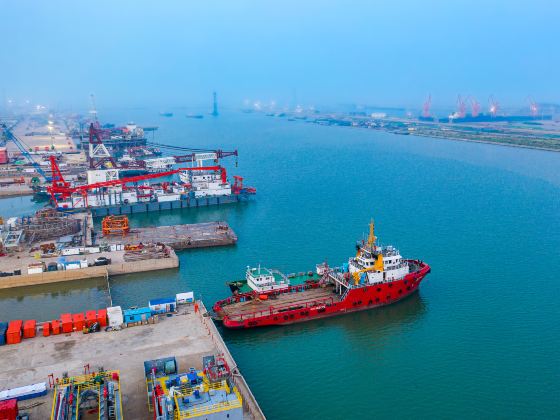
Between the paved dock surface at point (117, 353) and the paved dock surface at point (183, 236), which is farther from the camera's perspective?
the paved dock surface at point (183, 236)

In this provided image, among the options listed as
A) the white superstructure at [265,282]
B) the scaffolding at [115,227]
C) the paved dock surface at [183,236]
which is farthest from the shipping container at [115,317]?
the scaffolding at [115,227]

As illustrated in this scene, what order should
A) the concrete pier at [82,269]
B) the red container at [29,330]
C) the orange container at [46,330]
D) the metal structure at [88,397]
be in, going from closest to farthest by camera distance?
the metal structure at [88,397], the red container at [29,330], the orange container at [46,330], the concrete pier at [82,269]

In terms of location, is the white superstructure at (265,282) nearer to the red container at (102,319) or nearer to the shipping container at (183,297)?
the shipping container at (183,297)

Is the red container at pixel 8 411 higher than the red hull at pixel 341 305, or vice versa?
the red container at pixel 8 411

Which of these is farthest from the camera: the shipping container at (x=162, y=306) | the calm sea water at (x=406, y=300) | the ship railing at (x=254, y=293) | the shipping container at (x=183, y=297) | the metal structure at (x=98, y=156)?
the metal structure at (x=98, y=156)

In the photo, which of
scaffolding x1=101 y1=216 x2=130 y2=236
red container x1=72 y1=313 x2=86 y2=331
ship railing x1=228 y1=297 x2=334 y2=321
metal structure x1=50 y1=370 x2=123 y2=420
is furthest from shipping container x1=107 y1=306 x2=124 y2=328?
scaffolding x1=101 y1=216 x2=130 y2=236

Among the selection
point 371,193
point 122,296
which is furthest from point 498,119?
point 122,296

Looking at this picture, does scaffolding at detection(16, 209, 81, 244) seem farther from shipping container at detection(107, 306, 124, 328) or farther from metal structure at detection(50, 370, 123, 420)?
metal structure at detection(50, 370, 123, 420)

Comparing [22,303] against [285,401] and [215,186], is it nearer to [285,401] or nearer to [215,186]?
[285,401]

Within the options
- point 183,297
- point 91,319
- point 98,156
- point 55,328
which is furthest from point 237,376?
point 98,156
